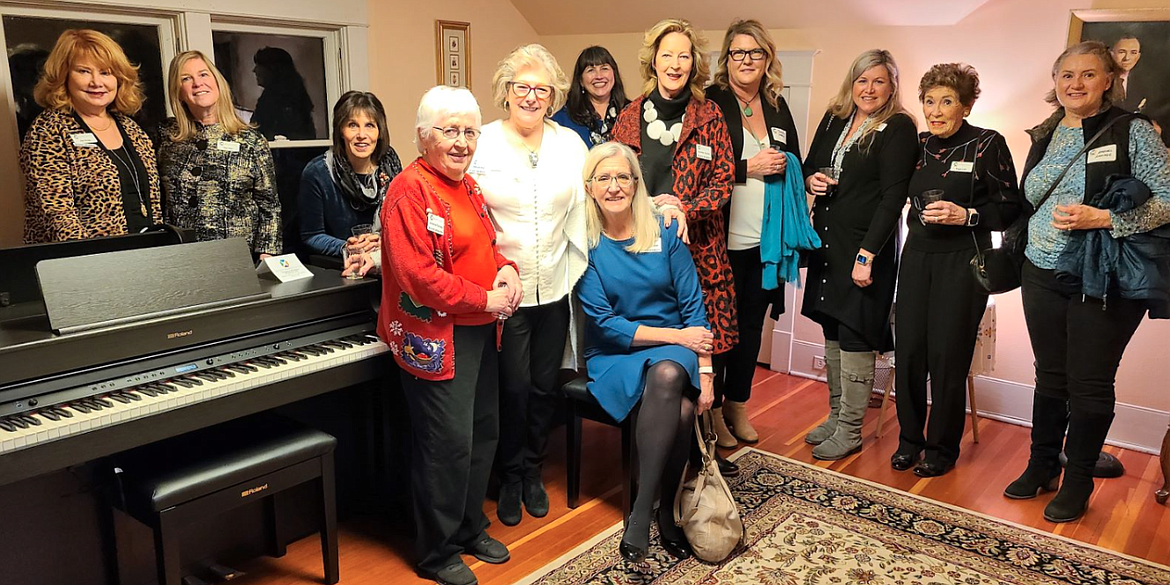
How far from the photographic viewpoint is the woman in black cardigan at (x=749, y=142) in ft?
10.1

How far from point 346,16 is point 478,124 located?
2.16 meters

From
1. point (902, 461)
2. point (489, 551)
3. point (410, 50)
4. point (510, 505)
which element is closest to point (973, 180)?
point (902, 461)

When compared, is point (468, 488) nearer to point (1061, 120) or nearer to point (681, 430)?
point (681, 430)

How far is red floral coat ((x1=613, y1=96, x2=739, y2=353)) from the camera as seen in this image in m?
2.95

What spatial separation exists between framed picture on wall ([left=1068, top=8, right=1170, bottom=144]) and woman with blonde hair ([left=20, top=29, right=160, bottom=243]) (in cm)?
360

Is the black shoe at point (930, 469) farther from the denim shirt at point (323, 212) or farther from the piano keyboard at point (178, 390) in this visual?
the denim shirt at point (323, 212)

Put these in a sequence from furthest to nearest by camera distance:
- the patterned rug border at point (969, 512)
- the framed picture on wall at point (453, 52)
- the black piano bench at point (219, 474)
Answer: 1. the framed picture on wall at point (453, 52)
2. the patterned rug border at point (969, 512)
3. the black piano bench at point (219, 474)

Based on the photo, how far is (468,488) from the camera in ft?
8.46

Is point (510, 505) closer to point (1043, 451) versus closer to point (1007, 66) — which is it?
point (1043, 451)

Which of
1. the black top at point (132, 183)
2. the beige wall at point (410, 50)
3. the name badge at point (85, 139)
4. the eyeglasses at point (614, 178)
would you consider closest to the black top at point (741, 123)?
the eyeglasses at point (614, 178)

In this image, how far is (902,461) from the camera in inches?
133

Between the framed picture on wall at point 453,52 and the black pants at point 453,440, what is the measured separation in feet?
8.18

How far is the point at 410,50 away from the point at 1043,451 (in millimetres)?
3436

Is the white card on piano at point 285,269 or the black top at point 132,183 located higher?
the black top at point 132,183
